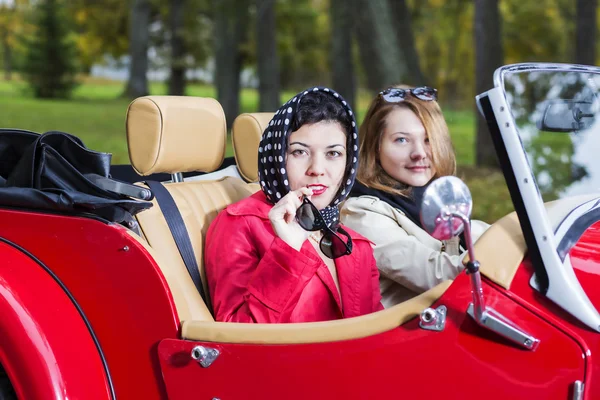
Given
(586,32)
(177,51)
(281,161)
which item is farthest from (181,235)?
(177,51)

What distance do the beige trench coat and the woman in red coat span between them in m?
0.09

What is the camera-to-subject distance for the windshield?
2129 mm

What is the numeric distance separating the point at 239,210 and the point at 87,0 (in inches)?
833

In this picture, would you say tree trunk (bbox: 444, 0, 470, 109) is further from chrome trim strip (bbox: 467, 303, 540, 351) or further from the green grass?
chrome trim strip (bbox: 467, 303, 540, 351)

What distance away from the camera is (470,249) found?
1695mm

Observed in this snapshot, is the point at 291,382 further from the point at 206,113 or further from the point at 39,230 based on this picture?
the point at 206,113

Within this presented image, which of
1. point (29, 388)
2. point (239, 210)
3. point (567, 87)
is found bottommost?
point (29, 388)

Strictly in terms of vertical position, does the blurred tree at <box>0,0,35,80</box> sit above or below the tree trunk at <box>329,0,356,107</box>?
above

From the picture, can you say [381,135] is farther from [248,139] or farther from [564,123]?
[564,123]

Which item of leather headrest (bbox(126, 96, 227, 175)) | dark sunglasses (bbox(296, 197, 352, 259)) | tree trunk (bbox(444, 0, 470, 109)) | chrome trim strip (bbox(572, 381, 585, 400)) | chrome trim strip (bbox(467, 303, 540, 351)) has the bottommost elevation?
chrome trim strip (bbox(572, 381, 585, 400))

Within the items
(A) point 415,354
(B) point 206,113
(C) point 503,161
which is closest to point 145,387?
(A) point 415,354

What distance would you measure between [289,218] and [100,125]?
13.8m

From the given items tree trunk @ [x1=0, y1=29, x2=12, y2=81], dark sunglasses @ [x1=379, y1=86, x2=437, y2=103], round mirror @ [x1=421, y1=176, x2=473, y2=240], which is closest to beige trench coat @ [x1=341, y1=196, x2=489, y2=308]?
dark sunglasses @ [x1=379, y1=86, x2=437, y2=103]

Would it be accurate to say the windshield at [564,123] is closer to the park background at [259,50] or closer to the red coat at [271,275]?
the red coat at [271,275]
